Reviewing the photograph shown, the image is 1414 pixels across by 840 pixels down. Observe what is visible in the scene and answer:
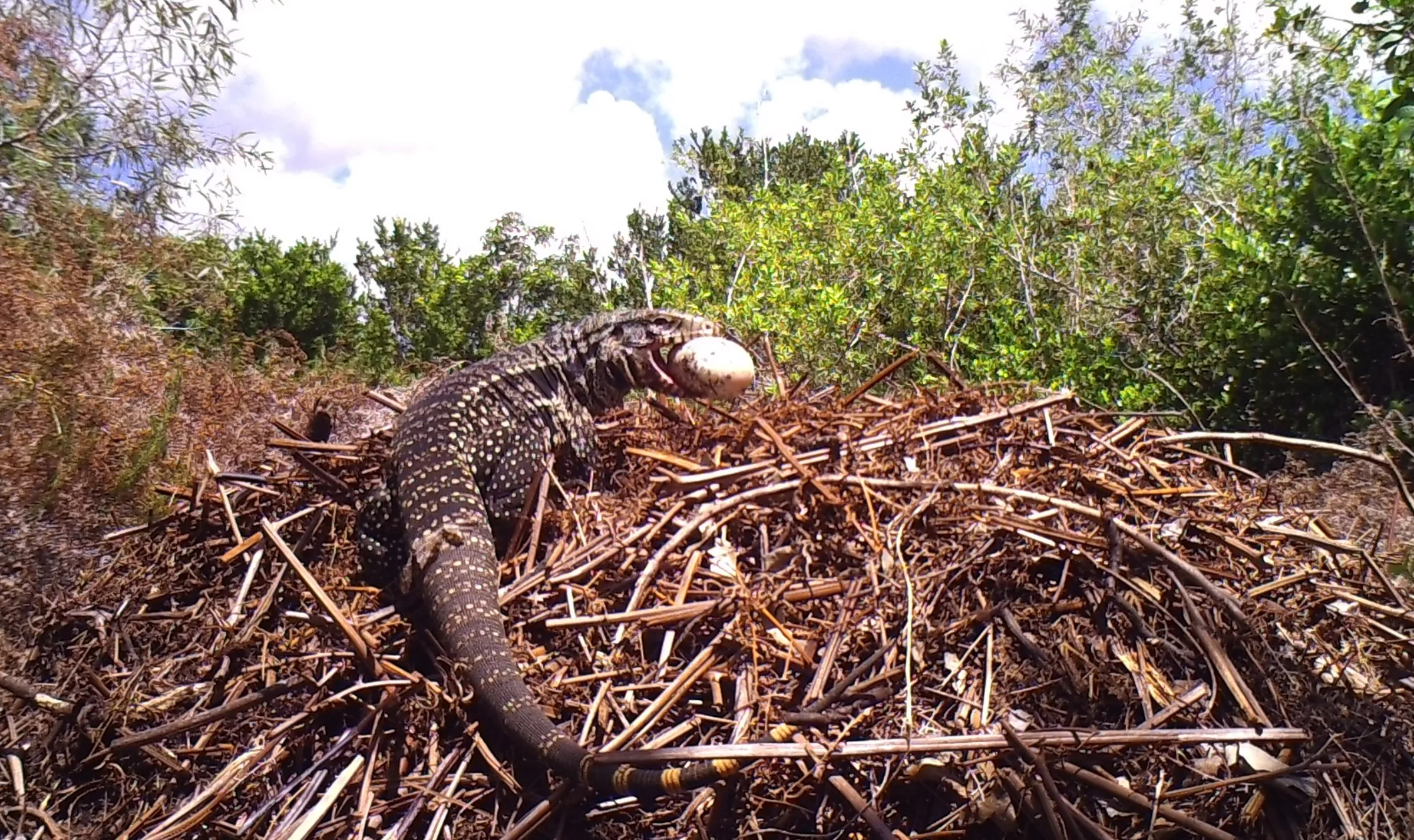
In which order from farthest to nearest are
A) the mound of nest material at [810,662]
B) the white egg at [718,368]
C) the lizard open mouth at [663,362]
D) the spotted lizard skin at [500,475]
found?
the lizard open mouth at [663,362], the white egg at [718,368], the spotted lizard skin at [500,475], the mound of nest material at [810,662]

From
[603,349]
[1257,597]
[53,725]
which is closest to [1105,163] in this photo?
[603,349]

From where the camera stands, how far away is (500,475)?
3.53 m

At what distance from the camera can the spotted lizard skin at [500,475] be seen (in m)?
2.31

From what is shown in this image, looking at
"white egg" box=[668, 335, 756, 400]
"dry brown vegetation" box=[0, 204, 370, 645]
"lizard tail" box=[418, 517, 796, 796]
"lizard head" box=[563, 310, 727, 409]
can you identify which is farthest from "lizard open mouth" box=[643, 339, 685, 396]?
"dry brown vegetation" box=[0, 204, 370, 645]

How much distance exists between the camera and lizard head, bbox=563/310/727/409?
419cm

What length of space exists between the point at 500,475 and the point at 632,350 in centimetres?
99

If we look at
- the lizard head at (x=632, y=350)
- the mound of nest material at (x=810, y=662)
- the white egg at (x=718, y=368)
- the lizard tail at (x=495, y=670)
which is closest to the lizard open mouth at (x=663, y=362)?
the lizard head at (x=632, y=350)

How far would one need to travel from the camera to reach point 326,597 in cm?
271

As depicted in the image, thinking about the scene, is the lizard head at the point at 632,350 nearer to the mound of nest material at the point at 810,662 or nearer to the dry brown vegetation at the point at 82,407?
the mound of nest material at the point at 810,662

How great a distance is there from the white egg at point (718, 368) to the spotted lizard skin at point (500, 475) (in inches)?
9.5

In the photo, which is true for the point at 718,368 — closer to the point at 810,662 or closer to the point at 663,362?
the point at 663,362

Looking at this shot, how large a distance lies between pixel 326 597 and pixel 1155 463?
2.76 m

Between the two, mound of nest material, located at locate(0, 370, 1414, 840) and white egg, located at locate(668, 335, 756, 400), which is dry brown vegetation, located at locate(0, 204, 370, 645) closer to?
mound of nest material, located at locate(0, 370, 1414, 840)

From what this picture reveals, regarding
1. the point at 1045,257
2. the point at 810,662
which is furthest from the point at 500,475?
the point at 1045,257
